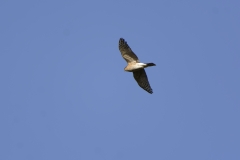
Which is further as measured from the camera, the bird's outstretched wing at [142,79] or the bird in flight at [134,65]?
the bird's outstretched wing at [142,79]

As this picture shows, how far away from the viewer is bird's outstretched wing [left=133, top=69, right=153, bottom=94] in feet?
95.1

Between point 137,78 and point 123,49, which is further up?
point 123,49

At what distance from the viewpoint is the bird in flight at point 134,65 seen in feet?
92.8

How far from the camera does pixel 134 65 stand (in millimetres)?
28297

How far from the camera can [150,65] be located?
89.4ft

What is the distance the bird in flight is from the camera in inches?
1113

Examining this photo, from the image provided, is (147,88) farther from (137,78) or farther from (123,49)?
(123,49)

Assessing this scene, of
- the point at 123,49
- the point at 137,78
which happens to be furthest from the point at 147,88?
the point at 123,49

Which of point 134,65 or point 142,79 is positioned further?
point 142,79

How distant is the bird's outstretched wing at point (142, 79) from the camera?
29000 millimetres

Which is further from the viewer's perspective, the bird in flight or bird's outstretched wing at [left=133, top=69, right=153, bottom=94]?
bird's outstretched wing at [left=133, top=69, right=153, bottom=94]

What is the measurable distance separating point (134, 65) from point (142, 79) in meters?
1.37

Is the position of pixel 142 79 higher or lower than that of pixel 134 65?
lower

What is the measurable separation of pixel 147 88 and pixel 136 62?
6.55 ft
